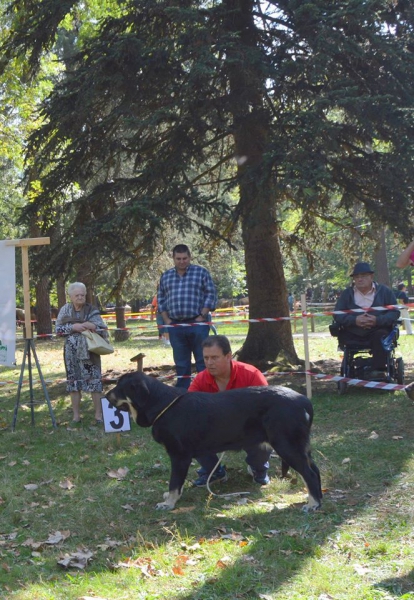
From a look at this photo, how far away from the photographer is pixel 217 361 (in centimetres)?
576

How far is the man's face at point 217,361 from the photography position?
5.71 metres

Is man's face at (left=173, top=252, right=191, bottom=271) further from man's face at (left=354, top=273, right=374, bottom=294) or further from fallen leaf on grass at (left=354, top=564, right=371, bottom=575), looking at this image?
fallen leaf on grass at (left=354, top=564, right=371, bottom=575)

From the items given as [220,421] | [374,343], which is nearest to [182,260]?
[374,343]

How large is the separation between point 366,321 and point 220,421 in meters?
4.49

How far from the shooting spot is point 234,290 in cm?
5619

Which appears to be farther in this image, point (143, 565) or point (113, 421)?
point (113, 421)

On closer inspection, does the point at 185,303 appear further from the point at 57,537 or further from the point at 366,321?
the point at 57,537

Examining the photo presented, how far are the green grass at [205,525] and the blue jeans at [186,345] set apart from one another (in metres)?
1.10

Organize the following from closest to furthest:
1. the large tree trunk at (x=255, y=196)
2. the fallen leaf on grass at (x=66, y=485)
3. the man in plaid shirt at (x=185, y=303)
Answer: the fallen leaf on grass at (x=66, y=485)
the man in plaid shirt at (x=185, y=303)
the large tree trunk at (x=255, y=196)

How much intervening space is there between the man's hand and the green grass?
1524 mm

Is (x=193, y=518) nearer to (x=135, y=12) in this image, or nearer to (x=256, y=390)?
(x=256, y=390)

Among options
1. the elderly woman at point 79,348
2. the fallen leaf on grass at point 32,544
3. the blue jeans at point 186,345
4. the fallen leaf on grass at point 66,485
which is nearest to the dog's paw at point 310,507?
the fallen leaf on grass at point 32,544

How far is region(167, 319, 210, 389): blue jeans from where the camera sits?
28.4 ft

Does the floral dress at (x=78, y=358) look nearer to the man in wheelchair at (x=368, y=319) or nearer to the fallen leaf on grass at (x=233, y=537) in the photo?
the man in wheelchair at (x=368, y=319)
